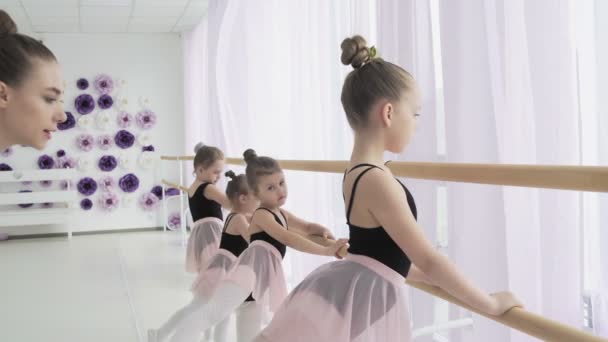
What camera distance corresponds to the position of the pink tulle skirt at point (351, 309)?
3.79 ft

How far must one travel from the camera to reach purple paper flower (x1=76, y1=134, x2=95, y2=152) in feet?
23.6

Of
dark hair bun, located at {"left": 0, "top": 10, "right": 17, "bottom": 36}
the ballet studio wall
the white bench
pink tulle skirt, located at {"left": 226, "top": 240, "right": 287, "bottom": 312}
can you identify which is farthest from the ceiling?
dark hair bun, located at {"left": 0, "top": 10, "right": 17, "bottom": 36}

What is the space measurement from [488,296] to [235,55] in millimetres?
3558

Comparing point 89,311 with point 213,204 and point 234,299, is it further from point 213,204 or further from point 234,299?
point 234,299

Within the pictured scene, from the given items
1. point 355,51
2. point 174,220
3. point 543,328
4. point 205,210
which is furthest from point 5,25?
point 174,220

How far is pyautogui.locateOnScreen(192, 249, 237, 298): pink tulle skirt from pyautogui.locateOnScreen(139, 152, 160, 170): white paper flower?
206 inches

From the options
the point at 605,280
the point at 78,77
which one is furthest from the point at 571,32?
the point at 78,77

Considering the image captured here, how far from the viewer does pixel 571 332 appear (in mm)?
888

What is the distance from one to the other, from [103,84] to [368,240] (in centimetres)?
660

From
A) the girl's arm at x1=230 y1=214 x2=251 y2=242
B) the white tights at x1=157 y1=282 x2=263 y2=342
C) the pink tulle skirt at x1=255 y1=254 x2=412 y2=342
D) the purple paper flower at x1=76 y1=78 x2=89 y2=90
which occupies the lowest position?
the white tights at x1=157 y1=282 x2=263 y2=342

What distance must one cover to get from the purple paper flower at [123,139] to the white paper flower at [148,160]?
8.5 inches

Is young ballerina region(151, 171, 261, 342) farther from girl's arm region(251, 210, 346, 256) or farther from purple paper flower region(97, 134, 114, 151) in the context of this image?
purple paper flower region(97, 134, 114, 151)

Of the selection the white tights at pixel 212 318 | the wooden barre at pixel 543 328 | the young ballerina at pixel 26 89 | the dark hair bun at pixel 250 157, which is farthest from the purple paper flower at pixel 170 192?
the wooden barre at pixel 543 328

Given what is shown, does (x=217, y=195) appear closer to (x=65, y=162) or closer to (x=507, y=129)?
(x=507, y=129)
